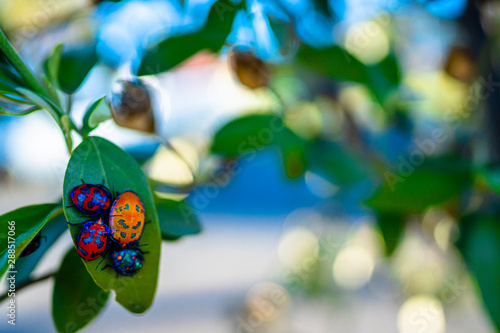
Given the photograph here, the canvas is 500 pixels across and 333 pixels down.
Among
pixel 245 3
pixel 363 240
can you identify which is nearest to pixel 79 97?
pixel 245 3

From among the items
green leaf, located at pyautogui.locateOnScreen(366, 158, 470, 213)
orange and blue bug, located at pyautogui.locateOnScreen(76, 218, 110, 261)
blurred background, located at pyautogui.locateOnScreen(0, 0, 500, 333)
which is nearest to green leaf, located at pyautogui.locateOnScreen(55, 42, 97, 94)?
blurred background, located at pyautogui.locateOnScreen(0, 0, 500, 333)

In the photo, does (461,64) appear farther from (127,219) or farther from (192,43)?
(127,219)

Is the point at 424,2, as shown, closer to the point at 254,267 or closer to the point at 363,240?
the point at 363,240

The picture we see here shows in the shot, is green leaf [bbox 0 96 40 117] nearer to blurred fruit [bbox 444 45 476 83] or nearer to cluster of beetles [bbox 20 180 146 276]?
cluster of beetles [bbox 20 180 146 276]

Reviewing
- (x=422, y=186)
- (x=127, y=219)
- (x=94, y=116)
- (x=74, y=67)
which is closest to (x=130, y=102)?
(x=74, y=67)

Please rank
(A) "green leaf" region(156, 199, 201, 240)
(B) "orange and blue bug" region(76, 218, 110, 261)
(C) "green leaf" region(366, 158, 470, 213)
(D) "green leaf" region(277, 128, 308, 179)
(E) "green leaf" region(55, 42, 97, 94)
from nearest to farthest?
1. (B) "orange and blue bug" region(76, 218, 110, 261)
2. (A) "green leaf" region(156, 199, 201, 240)
3. (E) "green leaf" region(55, 42, 97, 94)
4. (C) "green leaf" region(366, 158, 470, 213)
5. (D) "green leaf" region(277, 128, 308, 179)

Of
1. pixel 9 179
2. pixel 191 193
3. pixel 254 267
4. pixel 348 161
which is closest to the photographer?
pixel 191 193
